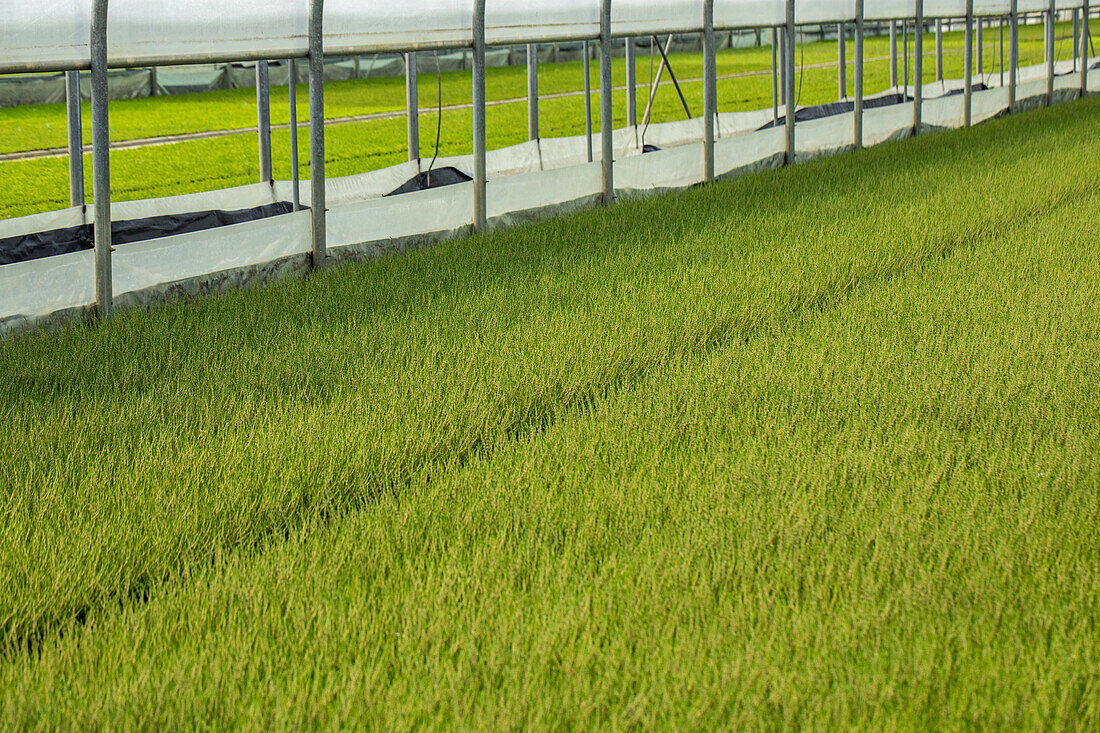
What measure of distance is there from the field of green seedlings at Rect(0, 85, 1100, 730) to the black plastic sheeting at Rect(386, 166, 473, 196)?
3.82 meters

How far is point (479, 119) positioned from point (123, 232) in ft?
8.54

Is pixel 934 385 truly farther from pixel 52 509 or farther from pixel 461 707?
pixel 52 509

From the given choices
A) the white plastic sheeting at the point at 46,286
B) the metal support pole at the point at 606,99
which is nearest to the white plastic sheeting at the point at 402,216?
the metal support pole at the point at 606,99

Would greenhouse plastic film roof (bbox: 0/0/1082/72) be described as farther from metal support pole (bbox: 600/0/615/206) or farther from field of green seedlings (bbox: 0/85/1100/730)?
field of green seedlings (bbox: 0/85/1100/730)

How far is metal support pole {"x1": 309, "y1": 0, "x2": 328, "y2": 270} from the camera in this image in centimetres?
763

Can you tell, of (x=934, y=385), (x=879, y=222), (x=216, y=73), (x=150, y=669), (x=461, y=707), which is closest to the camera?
(x=461, y=707)

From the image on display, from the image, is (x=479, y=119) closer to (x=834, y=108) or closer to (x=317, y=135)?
(x=317, y=135)

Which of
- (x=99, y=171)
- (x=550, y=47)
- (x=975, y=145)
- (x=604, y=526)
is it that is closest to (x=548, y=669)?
(x=604, y=526)

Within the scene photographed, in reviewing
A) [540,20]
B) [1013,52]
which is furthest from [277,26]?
[1013,52]

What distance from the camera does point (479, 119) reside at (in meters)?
8.86

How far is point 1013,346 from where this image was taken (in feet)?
17.5

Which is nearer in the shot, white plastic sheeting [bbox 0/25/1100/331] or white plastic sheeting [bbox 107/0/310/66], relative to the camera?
white plastic sheeting [bbox 0/25/1100/331]

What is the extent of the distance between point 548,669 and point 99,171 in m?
4.60

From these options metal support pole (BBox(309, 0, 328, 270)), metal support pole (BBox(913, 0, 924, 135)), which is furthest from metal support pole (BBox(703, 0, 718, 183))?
metal support pole (BBox(309, 0, 328, 270))
